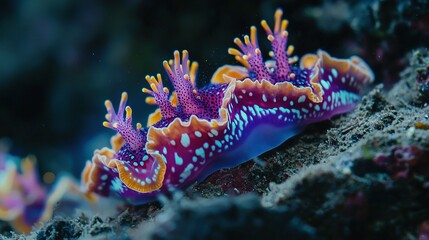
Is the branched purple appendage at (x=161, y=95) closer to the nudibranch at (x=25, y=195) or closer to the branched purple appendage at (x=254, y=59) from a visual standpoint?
the branched purple appendage at (x=254, y=59)

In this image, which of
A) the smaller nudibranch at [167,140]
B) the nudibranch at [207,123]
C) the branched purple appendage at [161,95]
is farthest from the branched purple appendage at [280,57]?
the branched purple appendage at [161,95]

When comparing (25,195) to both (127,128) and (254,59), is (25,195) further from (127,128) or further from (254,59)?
(254,59)

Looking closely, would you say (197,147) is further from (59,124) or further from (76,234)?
(59,124)

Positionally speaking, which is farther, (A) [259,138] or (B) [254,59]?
(B) [254,59]

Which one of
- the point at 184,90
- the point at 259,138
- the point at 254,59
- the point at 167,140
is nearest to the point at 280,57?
the point at 254,59

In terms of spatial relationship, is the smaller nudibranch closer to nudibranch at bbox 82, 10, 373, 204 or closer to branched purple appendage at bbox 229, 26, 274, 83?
nudibranch at bbox 82, 10, 373, 204

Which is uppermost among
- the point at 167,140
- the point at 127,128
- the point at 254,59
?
the point at 254,59
